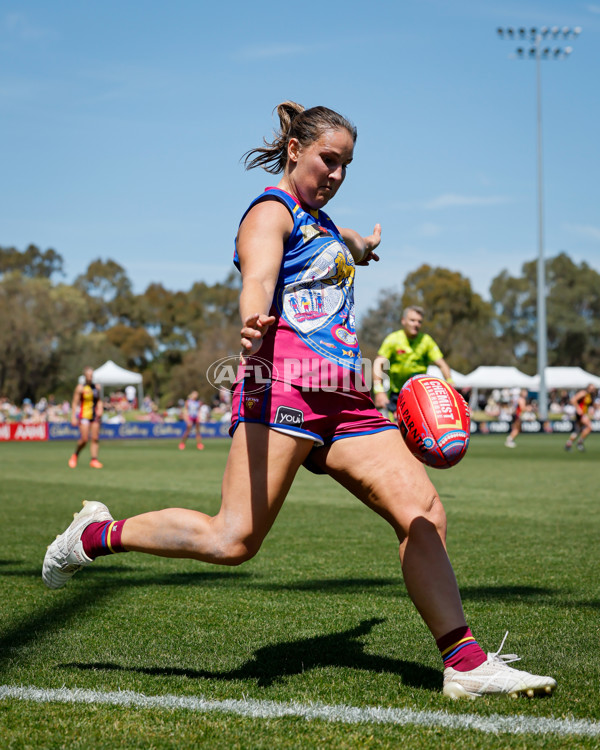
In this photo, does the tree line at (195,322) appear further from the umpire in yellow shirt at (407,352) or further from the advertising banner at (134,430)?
the umpire in yellow shirt at (407,352)

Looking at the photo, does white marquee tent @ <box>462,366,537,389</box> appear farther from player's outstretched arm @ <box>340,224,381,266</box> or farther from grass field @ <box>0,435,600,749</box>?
player's outstretched arm @ <box>340,224,381,266</box>

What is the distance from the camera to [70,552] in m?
3.75

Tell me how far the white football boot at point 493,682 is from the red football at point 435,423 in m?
0.76

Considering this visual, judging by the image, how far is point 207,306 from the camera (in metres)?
94.6

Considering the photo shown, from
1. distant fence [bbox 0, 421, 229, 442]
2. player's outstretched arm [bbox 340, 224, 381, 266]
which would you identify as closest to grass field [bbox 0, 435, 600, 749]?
player's outstretched arm [bbox 340, 224, 381, 266]

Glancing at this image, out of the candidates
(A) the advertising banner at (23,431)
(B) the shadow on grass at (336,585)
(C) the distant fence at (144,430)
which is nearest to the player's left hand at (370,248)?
(B) the shadow on grass at (336,585)

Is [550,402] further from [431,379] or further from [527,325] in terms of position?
[431,379]

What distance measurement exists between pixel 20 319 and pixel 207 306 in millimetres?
35403

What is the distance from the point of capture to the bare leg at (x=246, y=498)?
11.1 ft

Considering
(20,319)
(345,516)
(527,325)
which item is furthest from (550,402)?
(345,516)

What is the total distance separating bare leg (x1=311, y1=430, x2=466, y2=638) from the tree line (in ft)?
199

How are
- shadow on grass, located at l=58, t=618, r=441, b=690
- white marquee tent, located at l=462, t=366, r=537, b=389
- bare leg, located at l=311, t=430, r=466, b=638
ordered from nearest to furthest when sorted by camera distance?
bare leg, located at l=311, t=430, r=466, b=638 → shadow on grass, located at l=58, t=618, r=441, b=690 → white marquee tent, located at l=462, t=366, r=537, b=389

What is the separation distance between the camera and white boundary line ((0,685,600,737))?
2.94 metres

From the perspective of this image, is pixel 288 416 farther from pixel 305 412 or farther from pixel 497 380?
pixel 497 380
